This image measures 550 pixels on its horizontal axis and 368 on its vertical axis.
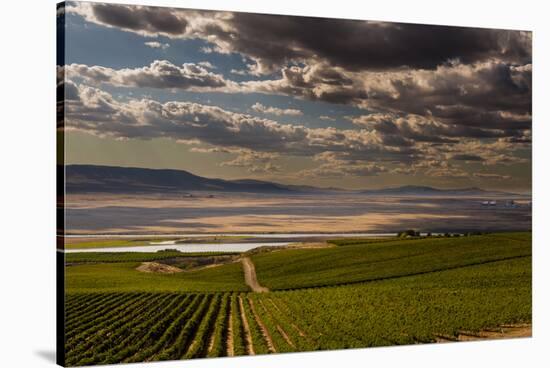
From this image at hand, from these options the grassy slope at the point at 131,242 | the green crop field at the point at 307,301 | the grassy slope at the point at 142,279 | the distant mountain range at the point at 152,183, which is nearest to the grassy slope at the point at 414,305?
the green crop field at the point at 307,301

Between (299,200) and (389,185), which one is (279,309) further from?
(389,185)

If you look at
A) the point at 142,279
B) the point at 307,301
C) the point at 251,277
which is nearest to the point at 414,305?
the point at 307,301

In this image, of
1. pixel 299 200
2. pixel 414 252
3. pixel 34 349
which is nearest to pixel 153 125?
pixel 299 200

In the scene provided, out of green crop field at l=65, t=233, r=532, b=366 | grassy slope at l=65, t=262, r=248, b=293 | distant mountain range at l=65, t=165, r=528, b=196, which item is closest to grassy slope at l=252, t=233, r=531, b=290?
green crop field at l=65, t=233, r=532, b=366

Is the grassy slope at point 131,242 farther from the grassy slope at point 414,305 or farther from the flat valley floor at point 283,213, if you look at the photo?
the grassy slope at point 414,305

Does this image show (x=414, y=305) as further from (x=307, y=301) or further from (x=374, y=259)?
(x=307, y=301)

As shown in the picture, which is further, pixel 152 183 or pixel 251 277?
pixel 251 277

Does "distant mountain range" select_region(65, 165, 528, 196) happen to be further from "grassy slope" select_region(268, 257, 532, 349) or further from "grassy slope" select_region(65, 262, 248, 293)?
"grassy slope" select_region(268, 257, 532, 349)
